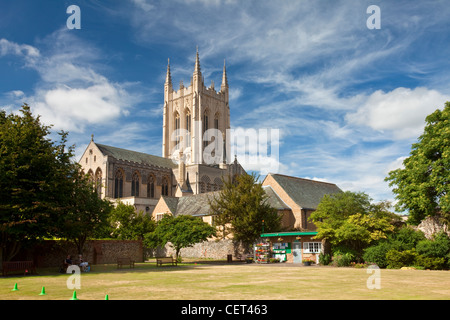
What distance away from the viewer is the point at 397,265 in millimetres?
28078

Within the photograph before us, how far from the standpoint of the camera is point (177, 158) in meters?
104

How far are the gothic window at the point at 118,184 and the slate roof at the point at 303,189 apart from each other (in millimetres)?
37294

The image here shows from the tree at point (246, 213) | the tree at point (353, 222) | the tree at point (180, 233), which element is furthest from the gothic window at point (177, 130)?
the tree at point (353, 222)

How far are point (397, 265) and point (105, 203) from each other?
74.5ft

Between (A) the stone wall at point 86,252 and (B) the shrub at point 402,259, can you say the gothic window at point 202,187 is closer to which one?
(A) the stone wall at point 86,252

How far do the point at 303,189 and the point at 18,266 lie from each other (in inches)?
1489

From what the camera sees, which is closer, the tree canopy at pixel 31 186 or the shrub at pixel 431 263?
the tree canopy at pixel 31 186

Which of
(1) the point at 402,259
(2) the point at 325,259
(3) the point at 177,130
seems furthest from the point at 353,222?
(3) the point at 177,130

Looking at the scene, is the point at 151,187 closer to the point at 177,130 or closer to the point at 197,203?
the point at 177,130

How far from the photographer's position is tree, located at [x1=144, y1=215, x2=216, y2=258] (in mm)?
34969

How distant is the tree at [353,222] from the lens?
100ft

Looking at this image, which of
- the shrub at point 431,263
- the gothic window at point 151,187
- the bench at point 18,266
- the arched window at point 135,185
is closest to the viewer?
the bench at point 18,266

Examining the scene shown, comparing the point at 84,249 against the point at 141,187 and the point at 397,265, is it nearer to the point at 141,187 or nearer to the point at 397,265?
the point at 397,265
